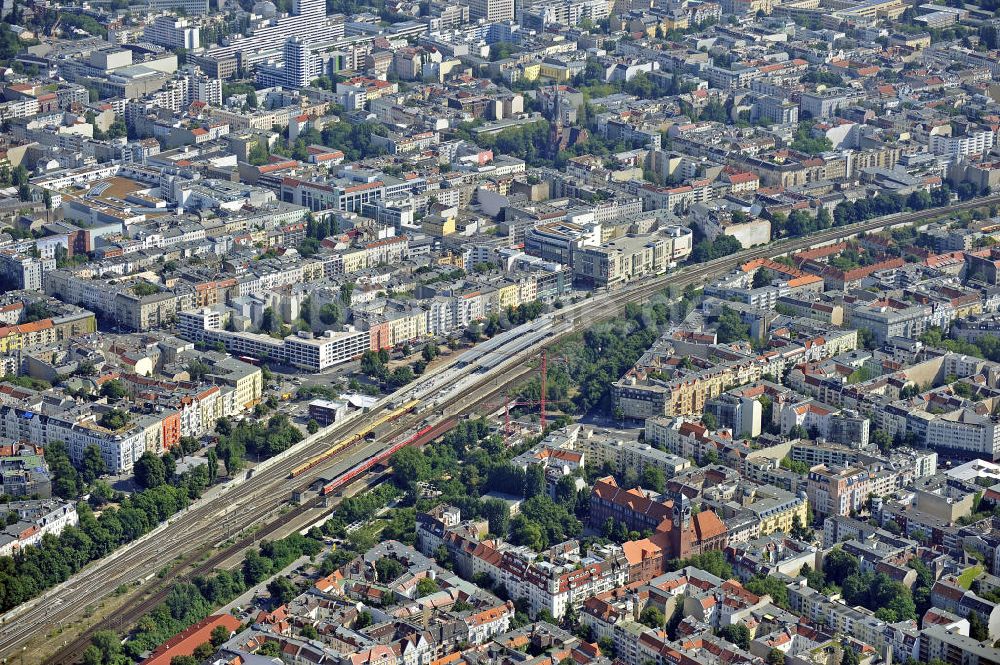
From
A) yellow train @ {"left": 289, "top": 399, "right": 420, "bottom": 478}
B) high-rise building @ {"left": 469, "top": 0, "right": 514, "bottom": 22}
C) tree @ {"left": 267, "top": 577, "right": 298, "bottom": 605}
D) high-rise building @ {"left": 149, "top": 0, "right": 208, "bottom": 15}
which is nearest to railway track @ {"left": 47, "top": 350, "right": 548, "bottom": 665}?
yellow train @ {"left": 289, "top": 399, "right": 420, "bottom": 478}

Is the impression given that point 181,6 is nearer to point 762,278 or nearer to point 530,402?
point 762,278

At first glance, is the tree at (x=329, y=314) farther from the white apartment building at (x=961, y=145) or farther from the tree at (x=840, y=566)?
the white apartment building at (x=961, y=145)

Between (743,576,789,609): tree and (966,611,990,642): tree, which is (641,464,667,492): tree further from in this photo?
(966,611,990,642): tree

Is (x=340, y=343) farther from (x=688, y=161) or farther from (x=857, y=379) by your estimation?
(x=688, y=161)

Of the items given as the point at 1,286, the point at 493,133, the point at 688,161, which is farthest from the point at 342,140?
the point at 1,286

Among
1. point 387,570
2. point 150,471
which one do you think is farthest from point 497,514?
point 150,471

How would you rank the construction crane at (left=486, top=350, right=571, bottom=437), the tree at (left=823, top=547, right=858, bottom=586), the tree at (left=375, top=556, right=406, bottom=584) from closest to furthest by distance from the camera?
1. the tree at (left=375, top=556, right=406, bottom=584)
2. the tree at (left=823, top=547, right=858, bottom=586)
3. the construction crane at (left=486, top=350, right=571, bottom=437)
